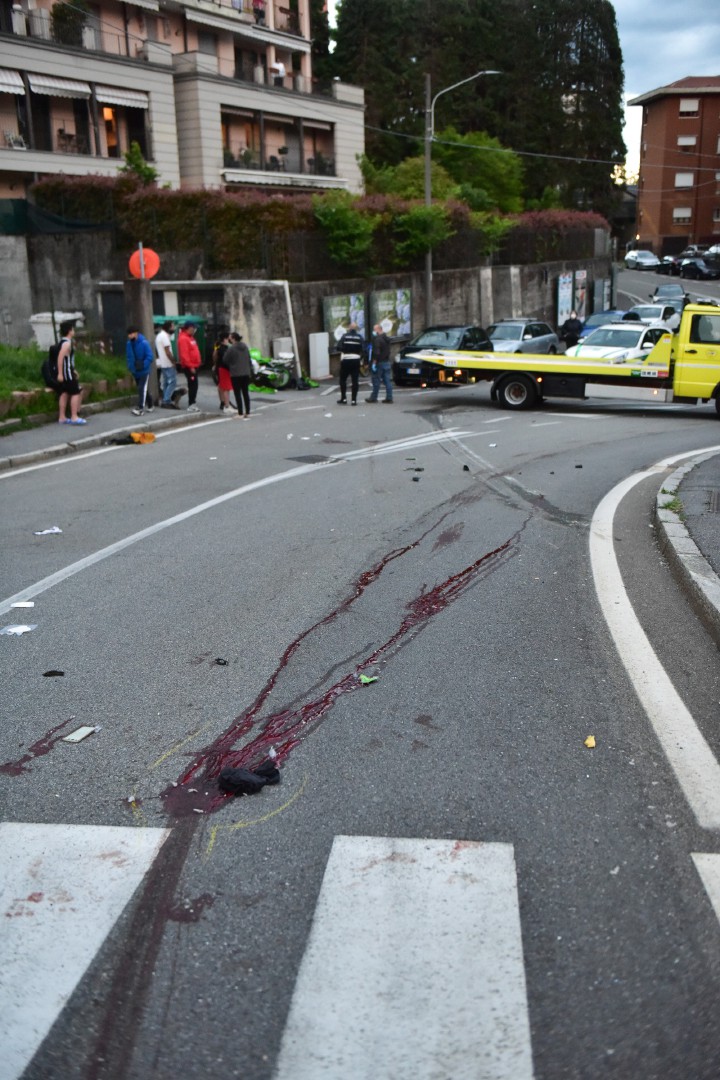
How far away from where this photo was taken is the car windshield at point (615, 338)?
81.7 ft

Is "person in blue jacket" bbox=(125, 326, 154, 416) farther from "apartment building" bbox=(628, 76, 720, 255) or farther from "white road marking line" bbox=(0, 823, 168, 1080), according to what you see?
"apartment building" bbox=(628, 76, 720, 255)

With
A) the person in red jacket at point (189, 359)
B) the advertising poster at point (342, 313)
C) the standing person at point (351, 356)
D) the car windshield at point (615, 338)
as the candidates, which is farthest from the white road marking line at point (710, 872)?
the advertising poster at point (342, 313)

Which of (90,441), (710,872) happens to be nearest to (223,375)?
(90,441)

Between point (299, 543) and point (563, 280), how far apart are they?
4219 cm

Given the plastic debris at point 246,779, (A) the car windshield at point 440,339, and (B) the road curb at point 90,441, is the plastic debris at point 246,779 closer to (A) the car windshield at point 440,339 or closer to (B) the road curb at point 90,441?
(B) the road curb at point 90,441

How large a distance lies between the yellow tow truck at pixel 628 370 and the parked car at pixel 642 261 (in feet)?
218

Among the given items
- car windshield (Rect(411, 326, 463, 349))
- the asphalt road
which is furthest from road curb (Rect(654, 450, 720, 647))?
car windshield (Rect(411, 326, 463, 349))

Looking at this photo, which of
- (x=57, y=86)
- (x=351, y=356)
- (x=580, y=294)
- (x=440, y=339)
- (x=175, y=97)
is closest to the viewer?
(x=351, y=356)

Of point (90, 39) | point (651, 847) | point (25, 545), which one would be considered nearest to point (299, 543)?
point (25, 545)

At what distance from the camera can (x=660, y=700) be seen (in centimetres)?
568

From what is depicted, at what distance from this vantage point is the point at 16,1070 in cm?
301

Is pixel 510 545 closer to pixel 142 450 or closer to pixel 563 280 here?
pixel 142 450

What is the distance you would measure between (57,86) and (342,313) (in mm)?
15197

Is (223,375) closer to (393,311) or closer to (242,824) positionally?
(393,311)
